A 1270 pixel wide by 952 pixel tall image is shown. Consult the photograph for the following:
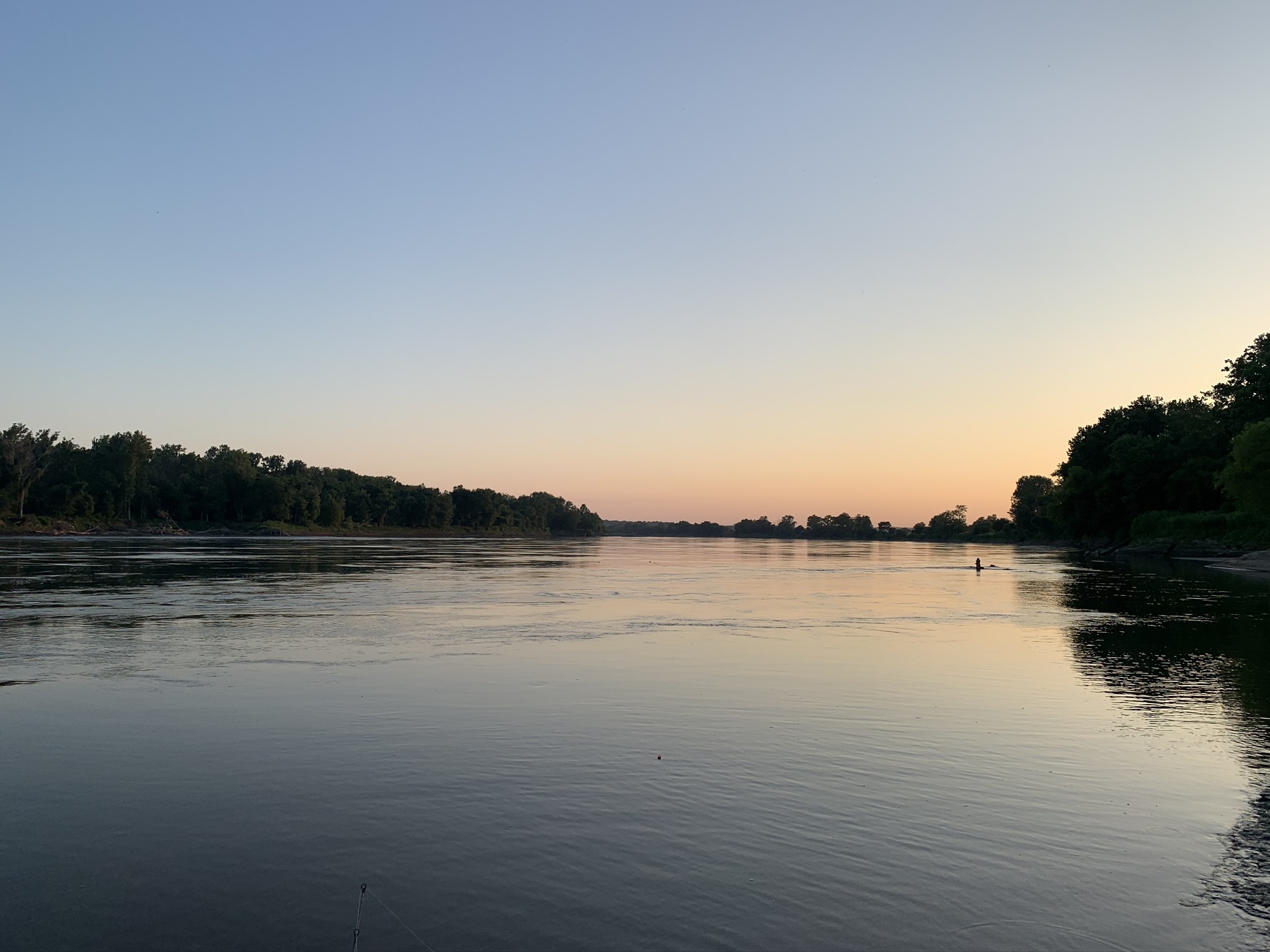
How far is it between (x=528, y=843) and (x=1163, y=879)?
6082 mm

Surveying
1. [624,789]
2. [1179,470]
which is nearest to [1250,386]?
[1179,470]

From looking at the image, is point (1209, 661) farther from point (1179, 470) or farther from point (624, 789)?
point (1179, 470)

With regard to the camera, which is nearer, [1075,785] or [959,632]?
[1075,785]

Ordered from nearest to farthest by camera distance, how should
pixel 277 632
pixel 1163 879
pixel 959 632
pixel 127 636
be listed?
pixel 1163 879
pixel 127 636
pixel 277 632
pixel 959 632

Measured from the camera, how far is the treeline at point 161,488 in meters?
124

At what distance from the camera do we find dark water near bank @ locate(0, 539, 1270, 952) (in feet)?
23.5

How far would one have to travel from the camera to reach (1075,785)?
11.3 m

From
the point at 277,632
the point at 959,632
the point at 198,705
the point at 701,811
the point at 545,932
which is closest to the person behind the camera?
the point at 545,932

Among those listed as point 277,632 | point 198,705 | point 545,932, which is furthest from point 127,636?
point 545,932

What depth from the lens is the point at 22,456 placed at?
398 ft

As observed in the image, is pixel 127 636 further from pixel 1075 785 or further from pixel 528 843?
pixel 1075 785

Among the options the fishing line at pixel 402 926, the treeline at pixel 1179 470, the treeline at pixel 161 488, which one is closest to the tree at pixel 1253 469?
the treeline at pixel 1179 470

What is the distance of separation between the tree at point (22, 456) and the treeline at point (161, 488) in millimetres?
116

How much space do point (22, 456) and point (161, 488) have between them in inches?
1294
